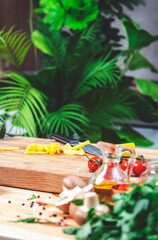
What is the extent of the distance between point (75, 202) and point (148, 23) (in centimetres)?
663

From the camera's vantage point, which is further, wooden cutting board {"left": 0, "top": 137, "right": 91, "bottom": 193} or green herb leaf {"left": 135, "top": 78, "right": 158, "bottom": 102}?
green herb leaf {"left": 135, "top": 78, "right": 158, "bottom": 102}

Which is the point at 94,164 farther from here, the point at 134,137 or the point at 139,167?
the point at 134,137

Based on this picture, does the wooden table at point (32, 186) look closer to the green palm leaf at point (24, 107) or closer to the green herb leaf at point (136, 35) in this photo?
the green palm leaf at point (24, 107)

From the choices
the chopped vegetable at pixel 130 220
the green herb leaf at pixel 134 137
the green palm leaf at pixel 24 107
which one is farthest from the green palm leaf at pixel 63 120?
the chopped vegetable at pixel 130 220

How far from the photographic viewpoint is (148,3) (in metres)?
6.94

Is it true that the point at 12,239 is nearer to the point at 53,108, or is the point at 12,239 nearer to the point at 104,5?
the point at 53,108

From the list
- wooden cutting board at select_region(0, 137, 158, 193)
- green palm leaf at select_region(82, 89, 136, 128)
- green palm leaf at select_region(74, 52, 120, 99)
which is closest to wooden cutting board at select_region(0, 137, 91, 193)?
wooden cutting board at select_region(0, 137, 158, 193)

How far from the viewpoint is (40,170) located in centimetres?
127

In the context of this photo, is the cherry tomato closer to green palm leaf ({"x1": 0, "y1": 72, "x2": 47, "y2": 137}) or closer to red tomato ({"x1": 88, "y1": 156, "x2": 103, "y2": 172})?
red tomato ({"x1": 88, "y1": 156, "x2": 103, "y2": 172})

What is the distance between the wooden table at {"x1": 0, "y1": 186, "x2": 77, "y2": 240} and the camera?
0.83 m

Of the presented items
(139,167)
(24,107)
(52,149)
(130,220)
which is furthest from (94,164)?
(24,107)

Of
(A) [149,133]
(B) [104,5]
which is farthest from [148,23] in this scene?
(B) [104,5]

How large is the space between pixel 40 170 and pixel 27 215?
307 millimetres

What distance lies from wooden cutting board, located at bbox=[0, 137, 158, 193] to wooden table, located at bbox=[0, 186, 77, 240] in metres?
0.03
